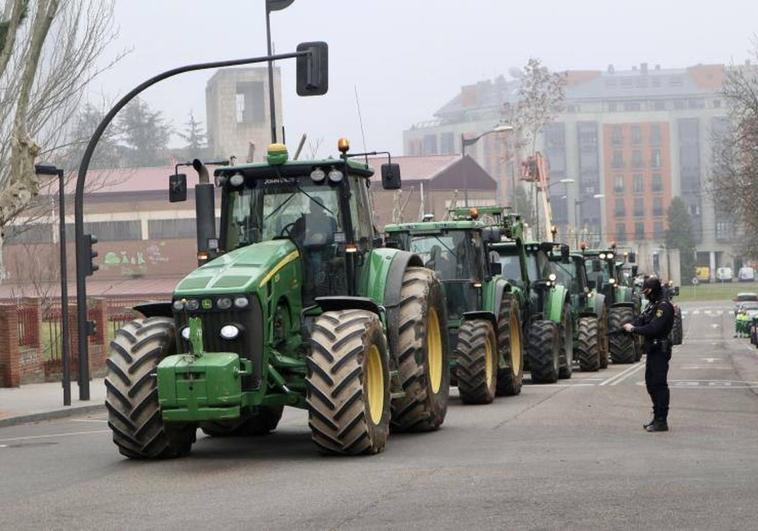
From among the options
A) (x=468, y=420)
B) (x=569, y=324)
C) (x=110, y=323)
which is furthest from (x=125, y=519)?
(x=110, y=323)

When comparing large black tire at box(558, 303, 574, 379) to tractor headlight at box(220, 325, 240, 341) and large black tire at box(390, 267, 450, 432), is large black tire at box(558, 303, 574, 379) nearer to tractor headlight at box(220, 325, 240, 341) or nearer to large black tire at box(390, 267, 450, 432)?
large black tire at box(390, 267, 450, 432)

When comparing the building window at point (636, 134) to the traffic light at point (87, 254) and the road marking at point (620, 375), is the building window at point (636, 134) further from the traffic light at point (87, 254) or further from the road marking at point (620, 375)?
the traffic light at point (87, 254)


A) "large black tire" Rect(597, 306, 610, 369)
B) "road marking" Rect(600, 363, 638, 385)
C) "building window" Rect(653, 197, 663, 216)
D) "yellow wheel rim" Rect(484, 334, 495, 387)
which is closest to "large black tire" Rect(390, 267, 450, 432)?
"yellow wheel rim" Rect(484, 334, 495, 387)

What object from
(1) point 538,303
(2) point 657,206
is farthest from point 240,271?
(2) point 657,206

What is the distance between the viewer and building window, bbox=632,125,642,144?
187 meters

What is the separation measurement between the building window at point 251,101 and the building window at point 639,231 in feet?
274

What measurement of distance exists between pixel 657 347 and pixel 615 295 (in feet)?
77.5

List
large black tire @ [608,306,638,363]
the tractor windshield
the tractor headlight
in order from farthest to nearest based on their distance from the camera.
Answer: large black tire @ [608,306,638,363]
the tractor windshield
the tractor headlight

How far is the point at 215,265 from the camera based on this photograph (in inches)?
582

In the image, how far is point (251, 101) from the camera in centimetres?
10850

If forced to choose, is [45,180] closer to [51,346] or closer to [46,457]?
[51,346]

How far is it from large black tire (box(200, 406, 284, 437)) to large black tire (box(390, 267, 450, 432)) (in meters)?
1.38

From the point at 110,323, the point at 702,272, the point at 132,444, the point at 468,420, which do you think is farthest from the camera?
the point at 702,272

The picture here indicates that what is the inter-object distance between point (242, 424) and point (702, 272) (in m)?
164
